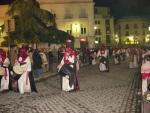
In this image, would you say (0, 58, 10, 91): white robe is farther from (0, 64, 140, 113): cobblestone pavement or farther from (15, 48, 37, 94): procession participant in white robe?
(15, 48, 37, 94): procession participant in white robe

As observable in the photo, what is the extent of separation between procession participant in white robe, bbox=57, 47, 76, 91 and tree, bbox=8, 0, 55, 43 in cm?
2413

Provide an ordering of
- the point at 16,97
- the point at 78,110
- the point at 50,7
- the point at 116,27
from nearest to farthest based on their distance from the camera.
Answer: the point at 78,110 → the point at 16,97 → the point at 50,7 → the point at 116,27

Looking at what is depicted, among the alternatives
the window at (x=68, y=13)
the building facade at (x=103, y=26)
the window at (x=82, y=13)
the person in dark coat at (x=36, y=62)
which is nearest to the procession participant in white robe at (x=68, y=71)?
the person in dark coat at (x=36, y=62)

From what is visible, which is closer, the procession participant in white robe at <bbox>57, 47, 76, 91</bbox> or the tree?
the procession participant in white robe at <bbox>57, 47, 76, 91</bbox>

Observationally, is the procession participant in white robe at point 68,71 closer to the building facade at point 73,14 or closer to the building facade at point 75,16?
the building facade at point 75,16

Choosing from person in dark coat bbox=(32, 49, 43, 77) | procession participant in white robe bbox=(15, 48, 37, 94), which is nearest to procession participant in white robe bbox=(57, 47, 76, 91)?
procession participant in white robe bbox=(15, 48, 37, 94)

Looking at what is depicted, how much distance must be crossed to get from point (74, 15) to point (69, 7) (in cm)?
180

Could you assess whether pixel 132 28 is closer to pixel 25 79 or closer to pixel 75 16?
pixel 75 16

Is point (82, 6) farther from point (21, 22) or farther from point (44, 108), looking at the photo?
point (44, 108)

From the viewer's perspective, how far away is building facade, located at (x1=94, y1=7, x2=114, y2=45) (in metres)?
109

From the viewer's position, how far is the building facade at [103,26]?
109 metres

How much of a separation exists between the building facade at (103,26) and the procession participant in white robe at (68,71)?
3497 inches

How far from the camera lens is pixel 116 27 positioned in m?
146

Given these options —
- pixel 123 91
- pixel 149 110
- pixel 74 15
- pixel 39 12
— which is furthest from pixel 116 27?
pixel 149 110
